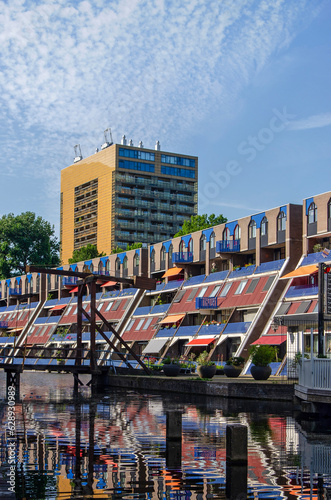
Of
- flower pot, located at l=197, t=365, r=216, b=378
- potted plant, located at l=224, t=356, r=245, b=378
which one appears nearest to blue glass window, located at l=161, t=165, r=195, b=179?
potted plant, located at l=224, t=356, r=245, b=378

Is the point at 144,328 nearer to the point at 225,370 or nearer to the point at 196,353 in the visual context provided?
the point at 196,353

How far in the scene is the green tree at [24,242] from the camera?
420ft

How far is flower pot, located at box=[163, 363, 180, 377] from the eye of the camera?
45969 millimetres

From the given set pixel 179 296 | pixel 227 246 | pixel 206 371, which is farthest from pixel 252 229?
pixel 206 371

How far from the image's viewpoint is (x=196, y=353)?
6222 cm

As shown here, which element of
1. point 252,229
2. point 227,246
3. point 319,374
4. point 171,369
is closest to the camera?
point 319,374

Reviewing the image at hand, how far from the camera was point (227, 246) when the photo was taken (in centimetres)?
6662

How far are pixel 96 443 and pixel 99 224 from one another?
418 ft

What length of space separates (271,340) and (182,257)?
24.1m

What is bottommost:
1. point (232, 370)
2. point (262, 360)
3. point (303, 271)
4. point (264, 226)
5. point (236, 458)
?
point (232, 370)

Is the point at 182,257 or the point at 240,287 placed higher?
the point at 182,257

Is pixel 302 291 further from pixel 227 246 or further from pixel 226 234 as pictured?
pixel 226 234

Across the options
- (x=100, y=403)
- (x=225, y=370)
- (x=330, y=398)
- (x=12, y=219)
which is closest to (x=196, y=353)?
(x=225, y=370)

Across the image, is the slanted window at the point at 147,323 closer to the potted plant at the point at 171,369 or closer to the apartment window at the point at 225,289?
the apartment window at the point at 225,289
